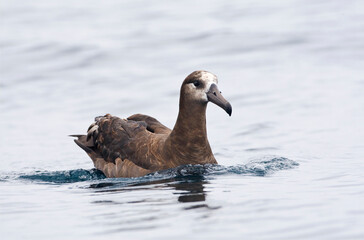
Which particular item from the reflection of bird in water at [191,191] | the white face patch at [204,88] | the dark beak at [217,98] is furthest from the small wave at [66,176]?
the dark beak at [217,98]

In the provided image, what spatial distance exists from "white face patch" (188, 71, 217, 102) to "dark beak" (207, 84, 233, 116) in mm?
58

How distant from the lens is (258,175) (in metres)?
11.2

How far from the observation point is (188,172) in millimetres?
11156

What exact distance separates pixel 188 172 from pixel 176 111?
20.0ft

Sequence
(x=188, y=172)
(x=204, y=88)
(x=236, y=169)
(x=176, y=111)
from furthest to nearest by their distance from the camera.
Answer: (x=176, y=111) → (x=236, y=169) → (x=188, y=172) → (x=204, y=88)

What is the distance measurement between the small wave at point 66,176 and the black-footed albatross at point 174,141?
176mm

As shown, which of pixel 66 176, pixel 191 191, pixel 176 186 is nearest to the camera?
pixel 191 191

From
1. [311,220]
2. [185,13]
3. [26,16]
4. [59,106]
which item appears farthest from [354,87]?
[26,16]

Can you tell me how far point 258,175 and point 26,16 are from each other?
67.1ft

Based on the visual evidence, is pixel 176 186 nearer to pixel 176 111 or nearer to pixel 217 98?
pixel 217 98

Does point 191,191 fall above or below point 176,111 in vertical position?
below

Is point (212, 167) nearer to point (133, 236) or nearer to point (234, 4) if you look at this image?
point (133, 236)

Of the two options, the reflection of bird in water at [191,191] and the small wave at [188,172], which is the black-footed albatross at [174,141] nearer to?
the small wave at [188,172]

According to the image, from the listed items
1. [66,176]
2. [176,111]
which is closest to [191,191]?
[66,176]
